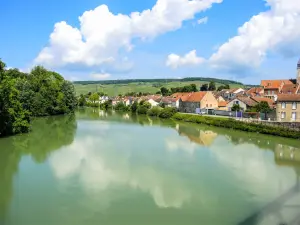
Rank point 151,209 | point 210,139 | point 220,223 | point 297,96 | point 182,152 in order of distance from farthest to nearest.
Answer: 1. point 297,96
2. point 210,139
3. point 182,152
4. point 151,209
5. point 220,223

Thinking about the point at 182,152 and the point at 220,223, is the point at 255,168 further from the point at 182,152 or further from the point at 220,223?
the point at 220,223

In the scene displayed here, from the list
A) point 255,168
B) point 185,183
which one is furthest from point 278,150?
point 185,183

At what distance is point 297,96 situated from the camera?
28953mm

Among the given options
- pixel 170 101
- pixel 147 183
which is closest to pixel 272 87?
pixel 170 101

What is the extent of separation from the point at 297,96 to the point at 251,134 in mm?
5038

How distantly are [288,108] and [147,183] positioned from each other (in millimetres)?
19813

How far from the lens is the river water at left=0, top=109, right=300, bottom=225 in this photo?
10.3 meters

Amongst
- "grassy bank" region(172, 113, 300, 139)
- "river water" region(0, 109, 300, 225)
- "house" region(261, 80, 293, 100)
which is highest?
"house" region(261, 80, 293, 100)

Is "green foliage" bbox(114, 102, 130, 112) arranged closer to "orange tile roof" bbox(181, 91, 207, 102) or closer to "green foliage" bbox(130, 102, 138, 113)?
"green foliage" bbox(130, 102, 138, 113)

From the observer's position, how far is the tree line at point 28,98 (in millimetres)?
24898

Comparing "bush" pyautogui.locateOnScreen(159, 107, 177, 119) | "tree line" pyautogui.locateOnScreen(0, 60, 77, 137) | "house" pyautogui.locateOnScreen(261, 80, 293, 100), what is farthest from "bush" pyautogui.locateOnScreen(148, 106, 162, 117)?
"house" pyautogui.locateOnScreen(261, 80, 293, 100)

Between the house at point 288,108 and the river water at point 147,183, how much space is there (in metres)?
5.70

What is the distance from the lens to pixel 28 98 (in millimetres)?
38156

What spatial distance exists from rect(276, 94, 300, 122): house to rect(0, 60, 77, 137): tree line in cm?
2126
